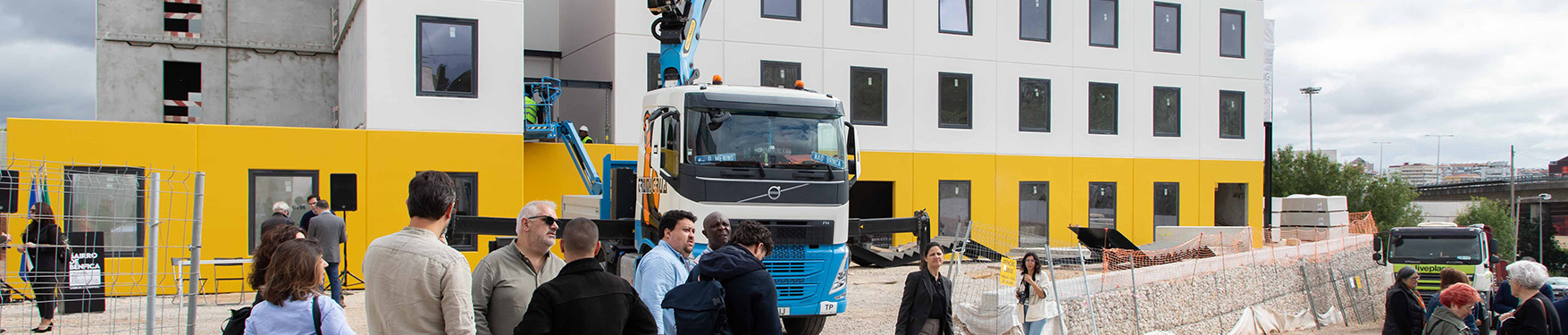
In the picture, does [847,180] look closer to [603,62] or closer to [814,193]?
[814,193]

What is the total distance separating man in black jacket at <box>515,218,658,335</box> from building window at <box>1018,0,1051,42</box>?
777 inches

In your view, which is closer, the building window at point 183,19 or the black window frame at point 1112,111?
the building window at point 183,19

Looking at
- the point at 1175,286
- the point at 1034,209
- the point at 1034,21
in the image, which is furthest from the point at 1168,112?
the point at 1175,286

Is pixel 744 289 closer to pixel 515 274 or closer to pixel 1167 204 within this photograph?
pixel 515 274

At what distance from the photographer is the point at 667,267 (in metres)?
5.51

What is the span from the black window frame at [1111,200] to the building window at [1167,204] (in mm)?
1272

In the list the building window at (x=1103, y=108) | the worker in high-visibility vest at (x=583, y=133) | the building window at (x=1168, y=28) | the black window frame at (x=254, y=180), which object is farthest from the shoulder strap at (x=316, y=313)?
the building window at (x=1168, y=28)

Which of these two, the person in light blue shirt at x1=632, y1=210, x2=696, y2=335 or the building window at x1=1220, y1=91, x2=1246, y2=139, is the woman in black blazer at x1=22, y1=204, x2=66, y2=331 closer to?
the person in light blue shirt at x1=632, y1=210, x2=696, y2=335

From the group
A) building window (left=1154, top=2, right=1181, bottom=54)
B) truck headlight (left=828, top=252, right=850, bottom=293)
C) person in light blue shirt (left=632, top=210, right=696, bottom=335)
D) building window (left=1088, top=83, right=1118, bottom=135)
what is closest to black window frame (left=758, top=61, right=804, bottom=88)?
building window (left=1088, top=83, right=1118, bottom=135)

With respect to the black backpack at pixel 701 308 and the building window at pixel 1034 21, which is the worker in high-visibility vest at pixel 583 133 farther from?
the black backpack at pixel 701 308

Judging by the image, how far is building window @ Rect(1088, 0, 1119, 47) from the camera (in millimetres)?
23688

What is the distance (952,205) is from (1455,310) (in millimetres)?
15055

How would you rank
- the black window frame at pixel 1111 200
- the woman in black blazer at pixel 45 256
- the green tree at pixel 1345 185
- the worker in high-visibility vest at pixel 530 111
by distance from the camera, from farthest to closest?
1. the green tree at pixel 1345 185
2. the black window frame at pixel 1111 200
3. the worker in high-visibility vest at pixel 530 111
4. the woman in black blazer at pixel 45 256

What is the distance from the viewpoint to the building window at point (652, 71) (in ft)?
63.3
